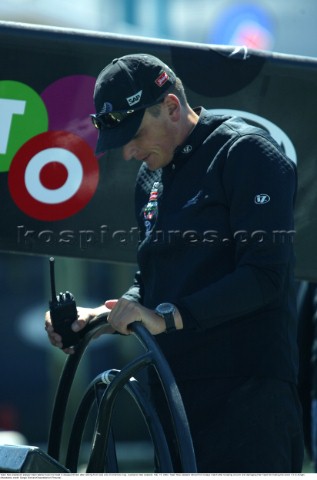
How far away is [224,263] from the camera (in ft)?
9.86

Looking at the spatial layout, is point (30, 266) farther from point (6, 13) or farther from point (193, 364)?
point (193, 364)

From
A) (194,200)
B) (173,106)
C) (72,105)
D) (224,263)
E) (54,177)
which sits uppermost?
(72,105)

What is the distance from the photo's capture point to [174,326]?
2.76m

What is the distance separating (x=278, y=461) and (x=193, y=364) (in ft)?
1.11

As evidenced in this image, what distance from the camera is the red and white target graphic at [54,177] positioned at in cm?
355

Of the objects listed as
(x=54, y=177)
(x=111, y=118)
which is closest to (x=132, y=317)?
(x=111, y=118)

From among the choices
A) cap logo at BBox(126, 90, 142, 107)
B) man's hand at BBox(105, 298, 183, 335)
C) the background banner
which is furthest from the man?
the background banner

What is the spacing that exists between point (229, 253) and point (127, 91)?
0.51 meters

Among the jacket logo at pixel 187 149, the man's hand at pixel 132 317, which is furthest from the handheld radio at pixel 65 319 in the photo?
the jacket logo at pixel 187 149

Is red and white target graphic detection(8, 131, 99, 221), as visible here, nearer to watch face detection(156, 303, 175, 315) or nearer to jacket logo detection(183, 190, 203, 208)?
jacket logo detection(183, 190, 203, 208)

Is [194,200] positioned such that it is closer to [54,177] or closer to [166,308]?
[166,308]

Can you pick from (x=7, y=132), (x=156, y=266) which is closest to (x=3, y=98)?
(x=7, y=132)

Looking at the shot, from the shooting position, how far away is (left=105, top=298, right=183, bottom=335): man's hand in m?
2.68

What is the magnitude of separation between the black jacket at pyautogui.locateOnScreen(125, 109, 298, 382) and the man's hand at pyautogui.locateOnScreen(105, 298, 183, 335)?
0.37ft
